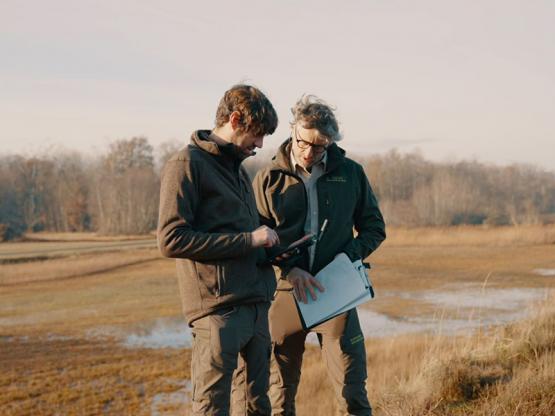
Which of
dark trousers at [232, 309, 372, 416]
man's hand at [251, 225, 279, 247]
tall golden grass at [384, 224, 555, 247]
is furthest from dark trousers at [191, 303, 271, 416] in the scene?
tall golden grass at [384, 224, 555, 247]

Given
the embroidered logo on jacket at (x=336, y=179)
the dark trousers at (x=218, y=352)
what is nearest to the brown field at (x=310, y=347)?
the dark trousers at (x=218, y=352)

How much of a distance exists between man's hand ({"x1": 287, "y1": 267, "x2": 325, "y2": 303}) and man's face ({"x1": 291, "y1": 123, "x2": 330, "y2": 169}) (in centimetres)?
58

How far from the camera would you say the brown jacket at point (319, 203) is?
3.28 metres

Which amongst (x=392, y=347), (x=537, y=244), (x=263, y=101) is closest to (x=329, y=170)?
(x=263, y=101)

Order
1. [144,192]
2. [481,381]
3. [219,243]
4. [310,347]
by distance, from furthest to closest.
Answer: [144,192], [310,347], [481,381], [219,243]

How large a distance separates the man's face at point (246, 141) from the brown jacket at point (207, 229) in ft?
0.13

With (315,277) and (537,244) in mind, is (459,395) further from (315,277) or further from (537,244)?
(537,244)

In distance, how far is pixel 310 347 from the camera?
9953mm

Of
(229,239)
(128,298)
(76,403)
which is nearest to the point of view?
(229,239)

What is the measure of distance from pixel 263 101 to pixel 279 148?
2.75 ft

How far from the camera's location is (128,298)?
1661 cm

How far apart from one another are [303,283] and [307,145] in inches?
28.5

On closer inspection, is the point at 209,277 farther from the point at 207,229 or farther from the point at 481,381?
the point at 481,381

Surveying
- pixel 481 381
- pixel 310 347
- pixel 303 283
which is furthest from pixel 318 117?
pixel 310 347
